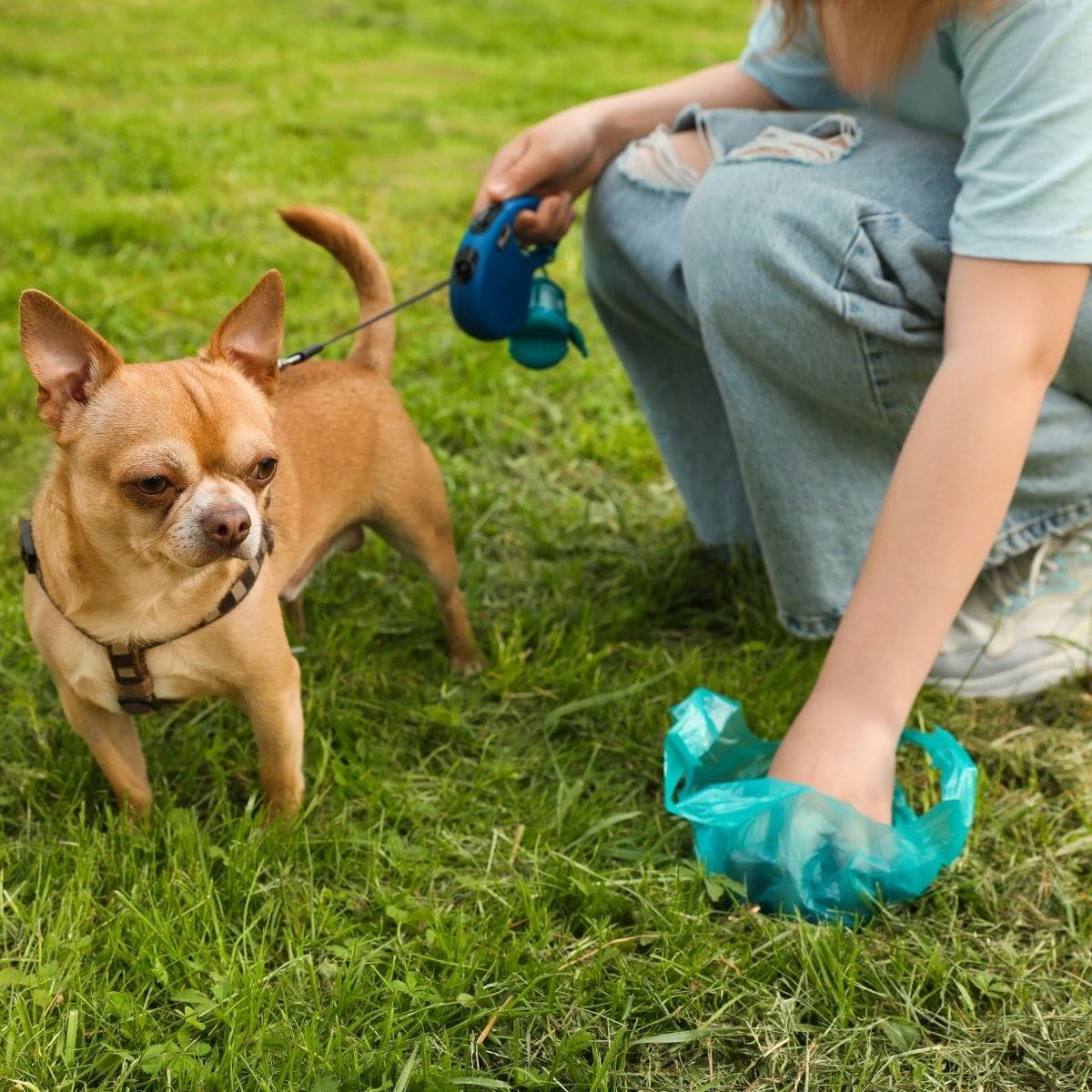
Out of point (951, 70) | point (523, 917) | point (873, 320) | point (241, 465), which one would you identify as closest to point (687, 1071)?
point (523, 917)

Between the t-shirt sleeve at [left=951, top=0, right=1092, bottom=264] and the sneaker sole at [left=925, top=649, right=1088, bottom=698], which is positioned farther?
the sneaker sole at [left=925, top=649, right=1088, bottom=698]

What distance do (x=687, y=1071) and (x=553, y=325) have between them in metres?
1.43

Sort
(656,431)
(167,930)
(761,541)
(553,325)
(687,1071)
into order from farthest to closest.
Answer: (656,431)
(553,325)
(761,541)
(167,930)
(687,1071)

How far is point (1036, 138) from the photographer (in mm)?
1797

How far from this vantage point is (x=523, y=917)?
1783 millimetres

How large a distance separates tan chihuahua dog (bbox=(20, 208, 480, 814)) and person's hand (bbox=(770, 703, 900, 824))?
0.78 m

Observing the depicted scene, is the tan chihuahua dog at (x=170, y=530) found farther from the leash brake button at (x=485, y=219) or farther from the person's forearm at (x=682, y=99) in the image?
the person's forearm at (x=682, y=99)

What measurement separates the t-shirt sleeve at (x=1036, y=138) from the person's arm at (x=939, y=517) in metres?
0.04

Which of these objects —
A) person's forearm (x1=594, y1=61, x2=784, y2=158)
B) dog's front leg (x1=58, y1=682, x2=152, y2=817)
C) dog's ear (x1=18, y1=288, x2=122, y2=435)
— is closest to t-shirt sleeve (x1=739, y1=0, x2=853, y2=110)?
person's forearm (x1=594, y1=61, x2=784, y2=158)

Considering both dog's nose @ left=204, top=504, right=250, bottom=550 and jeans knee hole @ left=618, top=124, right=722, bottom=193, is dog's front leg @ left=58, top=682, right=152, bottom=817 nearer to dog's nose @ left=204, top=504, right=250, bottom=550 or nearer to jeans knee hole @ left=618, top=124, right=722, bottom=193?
dog's nose @ left=204, top=504, right=250, bottom=550

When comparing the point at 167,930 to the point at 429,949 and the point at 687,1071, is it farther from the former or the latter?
the point at 687,1071

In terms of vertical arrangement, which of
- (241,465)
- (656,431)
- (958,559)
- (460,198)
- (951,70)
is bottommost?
(460,198)

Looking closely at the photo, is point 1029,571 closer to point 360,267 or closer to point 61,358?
point 360,267

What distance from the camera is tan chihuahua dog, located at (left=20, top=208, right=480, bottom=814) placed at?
163 centimetres
